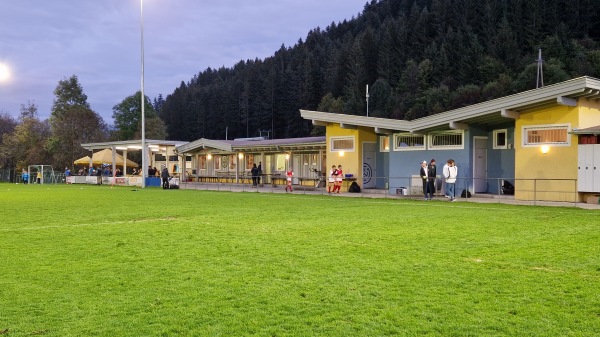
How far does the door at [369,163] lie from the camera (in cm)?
2967

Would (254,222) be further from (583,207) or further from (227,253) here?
(583,207)

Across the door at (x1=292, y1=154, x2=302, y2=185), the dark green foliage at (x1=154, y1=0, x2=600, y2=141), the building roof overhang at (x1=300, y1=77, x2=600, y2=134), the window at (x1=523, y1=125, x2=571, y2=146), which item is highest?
the dark green foliage at (x1=154, y1=0, x2=600, y2=141)

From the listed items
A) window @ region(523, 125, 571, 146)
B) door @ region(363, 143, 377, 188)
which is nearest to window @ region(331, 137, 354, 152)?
door @ region(363, 143, 377, 188)

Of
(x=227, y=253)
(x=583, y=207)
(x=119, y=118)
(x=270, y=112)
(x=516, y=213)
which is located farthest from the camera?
(x=270, y=112)

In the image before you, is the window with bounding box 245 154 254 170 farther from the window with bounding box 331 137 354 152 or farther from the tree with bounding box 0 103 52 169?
the tree with bounding box 0 103 52 169

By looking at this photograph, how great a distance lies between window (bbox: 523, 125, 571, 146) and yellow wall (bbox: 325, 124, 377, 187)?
9463 millimetres

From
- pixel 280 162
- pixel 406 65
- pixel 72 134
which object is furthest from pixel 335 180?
pixel 406 65

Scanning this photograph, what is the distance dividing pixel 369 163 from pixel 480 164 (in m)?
6.81

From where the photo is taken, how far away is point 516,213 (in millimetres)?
16219

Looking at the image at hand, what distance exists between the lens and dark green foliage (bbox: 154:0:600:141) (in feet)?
219

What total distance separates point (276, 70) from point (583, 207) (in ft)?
311

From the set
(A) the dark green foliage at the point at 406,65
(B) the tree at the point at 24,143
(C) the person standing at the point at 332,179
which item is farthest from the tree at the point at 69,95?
(C) the person standing at the point at 332,179

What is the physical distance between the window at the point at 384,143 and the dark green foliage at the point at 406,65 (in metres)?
34.1

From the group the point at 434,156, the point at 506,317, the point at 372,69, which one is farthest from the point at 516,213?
the point at 372,69
